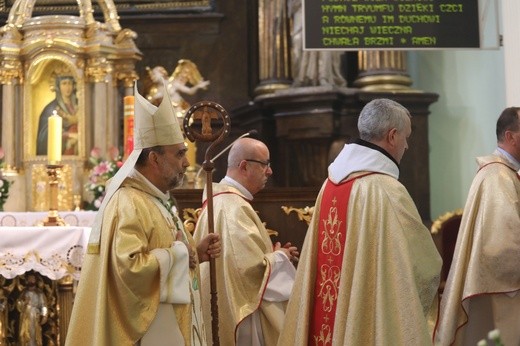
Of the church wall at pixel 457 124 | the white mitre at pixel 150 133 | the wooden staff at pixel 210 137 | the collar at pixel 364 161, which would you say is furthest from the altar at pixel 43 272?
the church wall at pixel 457 124

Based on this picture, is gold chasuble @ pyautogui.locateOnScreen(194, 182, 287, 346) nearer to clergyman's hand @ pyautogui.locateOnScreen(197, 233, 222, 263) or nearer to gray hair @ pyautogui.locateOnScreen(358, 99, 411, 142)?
clergyman's hand @ pyautogui.locateOnScreen(197, 233, 222, 263)

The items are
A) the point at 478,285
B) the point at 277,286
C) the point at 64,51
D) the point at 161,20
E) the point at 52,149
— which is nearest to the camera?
the point at 478,285

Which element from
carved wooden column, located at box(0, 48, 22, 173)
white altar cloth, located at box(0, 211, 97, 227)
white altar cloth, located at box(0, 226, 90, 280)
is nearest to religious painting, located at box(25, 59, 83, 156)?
carved wooden column, located at box(0, 48, 22, 173)

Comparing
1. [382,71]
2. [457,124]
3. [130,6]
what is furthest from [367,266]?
[130,6]

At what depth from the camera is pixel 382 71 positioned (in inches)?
390

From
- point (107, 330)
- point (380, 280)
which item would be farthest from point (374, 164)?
point (107, 330)

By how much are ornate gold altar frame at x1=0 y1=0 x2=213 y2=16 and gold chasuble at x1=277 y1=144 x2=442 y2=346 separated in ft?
20.9

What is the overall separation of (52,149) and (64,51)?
5.28 ft

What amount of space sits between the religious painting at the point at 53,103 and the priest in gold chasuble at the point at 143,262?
17.1 feet

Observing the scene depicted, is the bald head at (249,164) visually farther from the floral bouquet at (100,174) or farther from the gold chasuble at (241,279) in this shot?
the floral bouquet at (100,174)

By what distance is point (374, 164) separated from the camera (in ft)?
15.5

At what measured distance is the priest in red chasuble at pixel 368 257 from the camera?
4531mm

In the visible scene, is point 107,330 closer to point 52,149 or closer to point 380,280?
point 380,280

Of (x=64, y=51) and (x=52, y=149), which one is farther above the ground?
(x=64, y=51)
